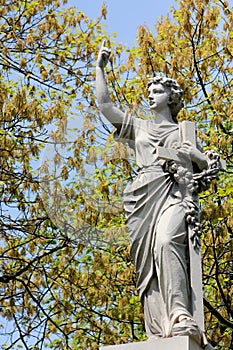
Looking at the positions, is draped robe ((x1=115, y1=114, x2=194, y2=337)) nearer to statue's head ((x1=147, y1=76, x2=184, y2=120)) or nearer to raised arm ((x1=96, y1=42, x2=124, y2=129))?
raised arm ((x1=96, y1=42, x2=124, y2=129))

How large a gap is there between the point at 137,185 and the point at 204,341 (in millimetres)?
1395

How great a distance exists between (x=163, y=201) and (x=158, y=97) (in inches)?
39.2

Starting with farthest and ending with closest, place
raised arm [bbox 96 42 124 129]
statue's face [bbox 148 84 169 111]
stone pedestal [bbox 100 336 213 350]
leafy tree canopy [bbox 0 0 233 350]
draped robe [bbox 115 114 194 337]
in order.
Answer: leafy tree canopy [bbox 0 0 233 350] → statue's face [bbox 148 84 169 111] → raised arm [bbox 96 42 124 129] → draped robe [bbox 115 114 194 337] → stone pedestal [bbox 100 336 213 350]

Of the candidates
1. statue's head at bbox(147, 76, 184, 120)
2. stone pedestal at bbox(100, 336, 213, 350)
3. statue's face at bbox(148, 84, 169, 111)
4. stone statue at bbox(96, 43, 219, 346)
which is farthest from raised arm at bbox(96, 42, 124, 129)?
stone pedestal at bbox(100, 336, 213, 350)

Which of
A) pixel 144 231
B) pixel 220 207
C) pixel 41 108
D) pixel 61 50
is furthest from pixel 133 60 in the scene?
pixel 144 231

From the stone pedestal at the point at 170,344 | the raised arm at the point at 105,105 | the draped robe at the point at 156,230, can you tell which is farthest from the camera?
the raised arm at the point at 105,105

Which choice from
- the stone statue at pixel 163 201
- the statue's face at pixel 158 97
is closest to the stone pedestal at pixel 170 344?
the stone statue at pixel 163 201

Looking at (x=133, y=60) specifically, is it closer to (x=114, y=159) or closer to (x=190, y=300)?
(x=114, y=159)

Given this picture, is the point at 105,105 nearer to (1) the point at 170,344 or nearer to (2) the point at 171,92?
(2) the point at 171,92

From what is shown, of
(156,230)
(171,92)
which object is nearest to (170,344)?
(156,230)

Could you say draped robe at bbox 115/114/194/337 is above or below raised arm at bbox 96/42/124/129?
below

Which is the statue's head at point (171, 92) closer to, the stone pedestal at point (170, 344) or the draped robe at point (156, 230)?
the draped robe at point (156, 230)

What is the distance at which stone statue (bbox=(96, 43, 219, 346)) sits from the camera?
760 centimetres

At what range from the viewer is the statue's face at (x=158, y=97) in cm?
847
